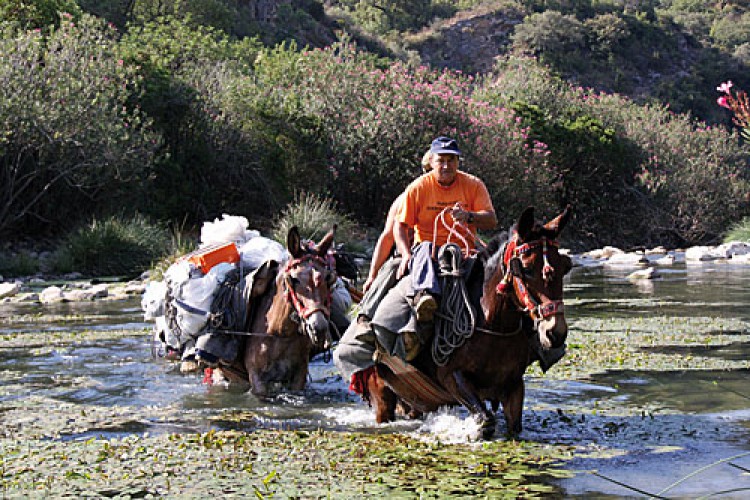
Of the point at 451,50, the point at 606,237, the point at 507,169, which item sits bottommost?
the point at 606,237

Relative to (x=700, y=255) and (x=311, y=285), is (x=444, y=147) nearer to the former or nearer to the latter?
(x=311, y=285)

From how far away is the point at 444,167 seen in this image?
26.6 feet

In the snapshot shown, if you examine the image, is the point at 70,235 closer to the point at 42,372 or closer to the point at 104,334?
the point at 104,334

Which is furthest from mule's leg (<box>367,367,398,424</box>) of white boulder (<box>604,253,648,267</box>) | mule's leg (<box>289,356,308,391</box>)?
white boulder (<box>604,253,648,267</box>)

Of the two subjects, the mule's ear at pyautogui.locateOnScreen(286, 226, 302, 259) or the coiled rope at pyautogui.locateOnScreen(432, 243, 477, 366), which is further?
the mule's ear at pyautogui.locateOnScreen(286, 226, 302, 259)

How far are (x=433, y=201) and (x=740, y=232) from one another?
31065 mm

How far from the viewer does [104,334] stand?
14711mm

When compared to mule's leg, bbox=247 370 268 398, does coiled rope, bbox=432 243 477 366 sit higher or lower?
higher

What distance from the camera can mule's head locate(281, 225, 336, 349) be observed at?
27.9 feet

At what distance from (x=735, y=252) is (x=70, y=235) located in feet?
65.0

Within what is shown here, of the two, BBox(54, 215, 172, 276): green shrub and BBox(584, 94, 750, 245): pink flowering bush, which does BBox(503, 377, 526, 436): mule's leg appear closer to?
BBox(54, 215, 172, 276): green shrub

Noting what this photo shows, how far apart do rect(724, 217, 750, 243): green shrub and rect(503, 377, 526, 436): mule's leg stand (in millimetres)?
29683

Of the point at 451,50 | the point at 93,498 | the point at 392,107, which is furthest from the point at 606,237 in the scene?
the point at 451,50

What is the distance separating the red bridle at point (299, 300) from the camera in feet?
28.3
